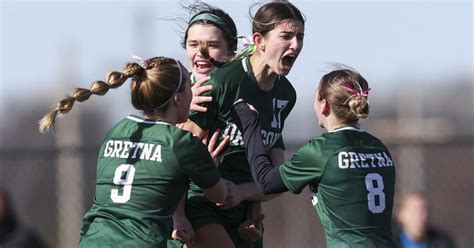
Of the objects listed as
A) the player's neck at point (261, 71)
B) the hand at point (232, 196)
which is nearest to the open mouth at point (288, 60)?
the player's neck at point (261, 71)

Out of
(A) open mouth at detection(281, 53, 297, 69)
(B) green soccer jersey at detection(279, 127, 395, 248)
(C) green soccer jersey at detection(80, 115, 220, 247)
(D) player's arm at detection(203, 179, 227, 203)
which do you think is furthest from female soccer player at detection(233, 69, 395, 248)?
(C) green soccer jersey at detection(80, 115, 220, 247)

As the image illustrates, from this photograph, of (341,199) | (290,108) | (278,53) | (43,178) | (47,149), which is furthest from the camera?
(43,178)

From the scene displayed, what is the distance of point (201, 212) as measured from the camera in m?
6.42

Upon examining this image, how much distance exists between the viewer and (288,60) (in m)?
6.32

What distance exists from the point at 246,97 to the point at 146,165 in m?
0.99

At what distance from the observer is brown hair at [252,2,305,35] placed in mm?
6316

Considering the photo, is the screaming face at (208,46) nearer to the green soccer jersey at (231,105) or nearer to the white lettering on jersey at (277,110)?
the green soccer jersey at (231,105)

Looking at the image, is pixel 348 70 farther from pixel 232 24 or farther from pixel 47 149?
pixel 47 149

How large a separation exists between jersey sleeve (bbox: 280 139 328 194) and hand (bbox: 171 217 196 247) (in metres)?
0.67

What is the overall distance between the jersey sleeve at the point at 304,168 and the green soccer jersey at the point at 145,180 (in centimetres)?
45

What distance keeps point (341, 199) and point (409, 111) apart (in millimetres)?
23850

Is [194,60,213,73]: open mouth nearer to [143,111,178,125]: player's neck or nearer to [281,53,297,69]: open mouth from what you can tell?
[281,53,297,69]: open mouth

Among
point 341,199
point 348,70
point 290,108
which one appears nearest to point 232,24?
point 290,108

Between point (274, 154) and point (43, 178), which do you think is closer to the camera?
point (274, 154)
